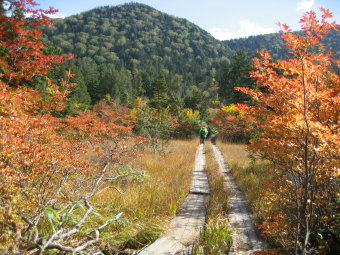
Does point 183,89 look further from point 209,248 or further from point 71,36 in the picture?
point 71,36

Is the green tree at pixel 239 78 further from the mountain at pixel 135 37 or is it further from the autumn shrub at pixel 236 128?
the mountain at pixel 135 37

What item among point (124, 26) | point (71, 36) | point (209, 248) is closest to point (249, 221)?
point (209, 248)

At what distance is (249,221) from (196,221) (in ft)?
3.23

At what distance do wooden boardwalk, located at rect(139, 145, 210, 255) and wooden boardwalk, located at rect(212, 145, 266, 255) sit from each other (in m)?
0.54

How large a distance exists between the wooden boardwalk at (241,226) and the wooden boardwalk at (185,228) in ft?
1.76

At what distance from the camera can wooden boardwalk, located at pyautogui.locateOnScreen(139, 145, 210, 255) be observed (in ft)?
9.08

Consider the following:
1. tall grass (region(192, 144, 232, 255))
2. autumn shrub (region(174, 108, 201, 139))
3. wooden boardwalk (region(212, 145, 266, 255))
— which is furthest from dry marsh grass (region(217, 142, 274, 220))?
autumn shrub (region(174, 108, 201, 139))

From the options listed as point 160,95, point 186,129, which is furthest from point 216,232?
point 160,95

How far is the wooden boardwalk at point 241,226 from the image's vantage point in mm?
2881

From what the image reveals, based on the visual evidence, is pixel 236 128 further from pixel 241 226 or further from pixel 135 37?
pixel 135 37

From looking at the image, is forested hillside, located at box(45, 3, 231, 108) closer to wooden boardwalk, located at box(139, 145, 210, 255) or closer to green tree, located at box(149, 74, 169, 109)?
green tree, located at box(149, 74, 169, 109)

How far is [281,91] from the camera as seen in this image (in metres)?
3.79

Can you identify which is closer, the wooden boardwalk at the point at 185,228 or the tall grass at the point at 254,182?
the wooden boardwalk at the point at 185,228

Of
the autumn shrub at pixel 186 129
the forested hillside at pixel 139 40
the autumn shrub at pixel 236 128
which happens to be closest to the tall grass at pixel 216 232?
the autumn shrub at pixel 236 128
